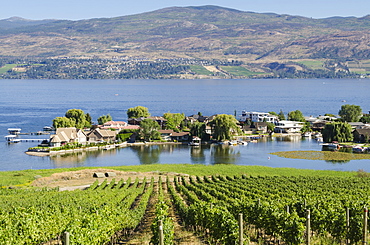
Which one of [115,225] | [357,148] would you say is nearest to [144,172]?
[115,225]

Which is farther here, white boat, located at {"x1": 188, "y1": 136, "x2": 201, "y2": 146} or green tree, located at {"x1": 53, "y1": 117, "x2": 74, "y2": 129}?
green tree, located at {"x1": 53, "y1": 117, "x2": 74, "y2": 129}

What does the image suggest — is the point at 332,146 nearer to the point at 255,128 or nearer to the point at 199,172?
the point at 255,128

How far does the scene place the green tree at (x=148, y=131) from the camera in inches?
3538

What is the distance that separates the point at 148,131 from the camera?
9056 cm

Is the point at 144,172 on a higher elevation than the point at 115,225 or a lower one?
lower

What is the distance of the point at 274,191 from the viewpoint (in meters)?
31.4

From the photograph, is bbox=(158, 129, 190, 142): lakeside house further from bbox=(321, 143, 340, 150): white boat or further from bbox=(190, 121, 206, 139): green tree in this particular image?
bbox=(321, 143, 340, 150): white boat

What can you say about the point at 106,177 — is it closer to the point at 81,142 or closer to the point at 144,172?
the point at 144,172

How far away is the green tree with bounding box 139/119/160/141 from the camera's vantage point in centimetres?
8988

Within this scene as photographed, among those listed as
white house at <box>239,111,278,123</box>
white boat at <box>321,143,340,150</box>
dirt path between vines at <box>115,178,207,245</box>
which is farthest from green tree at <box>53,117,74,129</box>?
dirt path between vines at <box>115,178,207,245</box>

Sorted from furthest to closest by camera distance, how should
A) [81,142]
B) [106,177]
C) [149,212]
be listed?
[81,142] → [106,177] → [149,212]

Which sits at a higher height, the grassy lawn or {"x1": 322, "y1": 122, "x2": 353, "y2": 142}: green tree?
{"x1": 322, "y1": 122, "x2": 353, "y2": 142}: green tree

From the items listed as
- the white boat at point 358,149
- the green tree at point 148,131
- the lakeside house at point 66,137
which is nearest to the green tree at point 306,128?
the white boat at point 358,149

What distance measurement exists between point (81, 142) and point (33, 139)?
1374 centimetres
